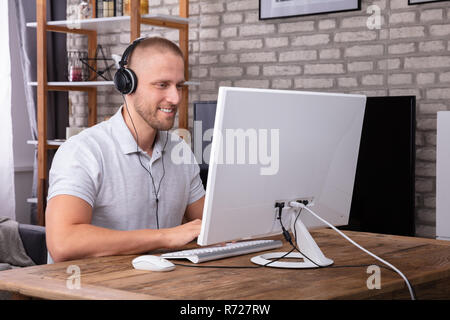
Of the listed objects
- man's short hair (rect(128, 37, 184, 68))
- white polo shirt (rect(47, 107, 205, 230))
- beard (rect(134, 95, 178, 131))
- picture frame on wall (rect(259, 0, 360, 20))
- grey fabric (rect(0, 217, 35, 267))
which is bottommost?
grey fabric (rect(0, 217, 35, 267))

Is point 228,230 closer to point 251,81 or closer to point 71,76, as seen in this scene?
point 251,81

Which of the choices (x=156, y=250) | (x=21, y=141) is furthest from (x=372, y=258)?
(x=21, y=141)

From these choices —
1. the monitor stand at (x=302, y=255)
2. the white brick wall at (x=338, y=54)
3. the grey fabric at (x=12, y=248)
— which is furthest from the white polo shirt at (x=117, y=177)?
the white brick wall at (x=338, y=54)

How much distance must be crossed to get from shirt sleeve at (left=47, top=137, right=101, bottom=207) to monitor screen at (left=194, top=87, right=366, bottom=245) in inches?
20.0

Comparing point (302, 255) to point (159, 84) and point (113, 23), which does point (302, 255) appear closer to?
point (159, 84)

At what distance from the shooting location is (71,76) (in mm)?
4457

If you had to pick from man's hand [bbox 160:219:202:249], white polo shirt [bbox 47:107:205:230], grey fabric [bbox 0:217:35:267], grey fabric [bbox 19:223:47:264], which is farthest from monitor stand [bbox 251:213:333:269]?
grey fabric [bbox 0:217:35:267]

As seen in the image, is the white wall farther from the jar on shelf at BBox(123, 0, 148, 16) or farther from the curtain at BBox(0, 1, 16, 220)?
the jar on shelf at BBox(123, 0, 148, 16)

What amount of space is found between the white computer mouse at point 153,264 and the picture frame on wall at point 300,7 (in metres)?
2.48

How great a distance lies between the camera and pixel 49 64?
4.65 metres

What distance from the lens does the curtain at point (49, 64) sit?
15.1 feet

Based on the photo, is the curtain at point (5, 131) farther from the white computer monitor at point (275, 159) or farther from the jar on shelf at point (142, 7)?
the white computer monitor at point (275, 159)

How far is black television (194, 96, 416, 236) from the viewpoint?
3.22 m
